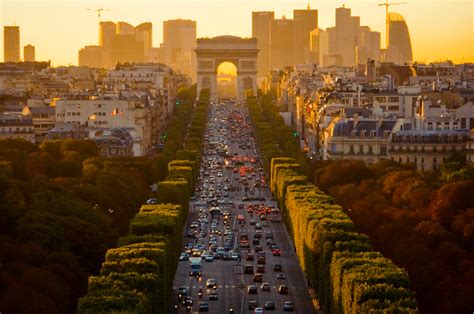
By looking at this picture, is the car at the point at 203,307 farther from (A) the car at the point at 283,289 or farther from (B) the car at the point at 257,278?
(B) the car at the point at 257,278

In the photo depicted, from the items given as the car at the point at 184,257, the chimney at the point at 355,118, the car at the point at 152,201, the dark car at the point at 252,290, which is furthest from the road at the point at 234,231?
the chimney at the point at 355,118

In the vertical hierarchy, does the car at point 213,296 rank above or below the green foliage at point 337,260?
below

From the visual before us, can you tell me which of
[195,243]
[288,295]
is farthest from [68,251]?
[195,243]

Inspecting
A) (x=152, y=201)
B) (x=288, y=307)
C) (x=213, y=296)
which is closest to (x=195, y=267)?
(x=213, y=296)

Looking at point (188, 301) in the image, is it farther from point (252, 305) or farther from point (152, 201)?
point (152, 201)

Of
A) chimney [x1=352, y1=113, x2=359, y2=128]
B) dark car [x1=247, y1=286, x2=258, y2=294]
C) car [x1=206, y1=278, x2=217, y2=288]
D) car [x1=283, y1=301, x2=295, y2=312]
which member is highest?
chimney [x1=352, y1=113, x2=359, y2=128]

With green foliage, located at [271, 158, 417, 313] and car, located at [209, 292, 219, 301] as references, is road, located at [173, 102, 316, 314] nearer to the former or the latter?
car, located at [209, 292, 219, 301]

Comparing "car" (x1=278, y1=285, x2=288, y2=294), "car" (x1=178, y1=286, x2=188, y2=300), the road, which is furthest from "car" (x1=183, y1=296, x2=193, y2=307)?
"car" (x1=278, y1=285, x2=288, y2=294)

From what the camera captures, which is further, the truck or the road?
the truck
